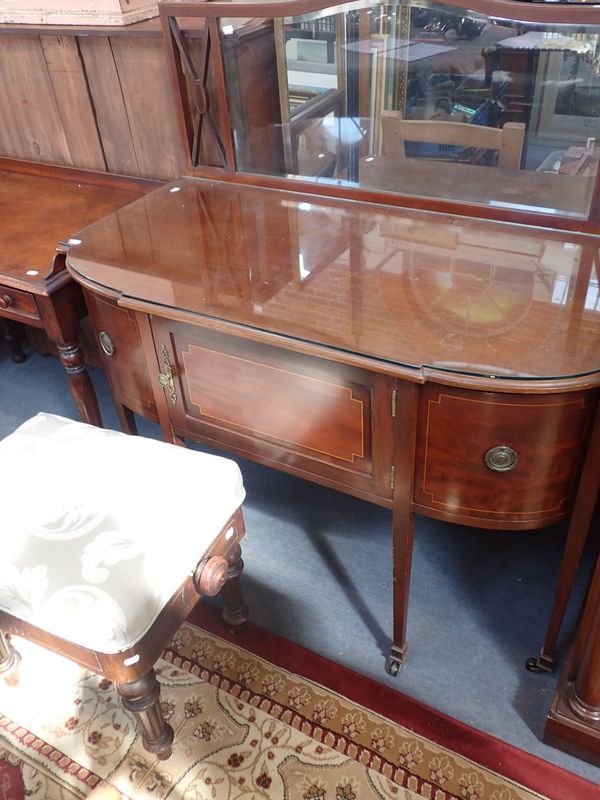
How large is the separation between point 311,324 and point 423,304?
14cm

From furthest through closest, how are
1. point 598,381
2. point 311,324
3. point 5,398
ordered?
point 5,398 < point 311,324 < point 598,381

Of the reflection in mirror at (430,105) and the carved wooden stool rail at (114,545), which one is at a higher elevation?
the reflection in mirror at (430,105)

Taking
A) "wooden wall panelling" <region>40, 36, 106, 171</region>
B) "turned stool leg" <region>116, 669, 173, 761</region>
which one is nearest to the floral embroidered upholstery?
"turned stool leg" <region>116, 669, 173, 761</region>

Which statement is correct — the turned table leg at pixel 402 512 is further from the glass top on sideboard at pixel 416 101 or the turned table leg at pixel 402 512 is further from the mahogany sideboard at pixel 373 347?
the glass top on sideboard at pixel 416 101

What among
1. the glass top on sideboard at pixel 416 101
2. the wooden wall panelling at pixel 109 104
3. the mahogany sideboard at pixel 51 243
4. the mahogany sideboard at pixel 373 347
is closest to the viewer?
the mahogany sideboard at pixel 373 347

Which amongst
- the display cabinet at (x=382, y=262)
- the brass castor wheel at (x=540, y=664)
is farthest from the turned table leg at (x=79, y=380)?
the brass castor wheel at (x=540, y=664)

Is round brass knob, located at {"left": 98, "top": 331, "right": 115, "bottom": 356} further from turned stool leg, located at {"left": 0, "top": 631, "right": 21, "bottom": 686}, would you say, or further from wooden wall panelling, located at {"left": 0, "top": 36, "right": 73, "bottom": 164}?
wooden wall panelling, located at {"left": 0, "top": 36, "right": 73, "bottom": 164}

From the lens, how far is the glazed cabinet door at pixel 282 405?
0.85 m

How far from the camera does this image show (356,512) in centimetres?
139

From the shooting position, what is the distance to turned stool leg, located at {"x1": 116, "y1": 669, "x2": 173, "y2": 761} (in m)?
0.85

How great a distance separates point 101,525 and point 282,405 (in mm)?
283

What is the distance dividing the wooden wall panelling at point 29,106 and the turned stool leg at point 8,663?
1.01 meters

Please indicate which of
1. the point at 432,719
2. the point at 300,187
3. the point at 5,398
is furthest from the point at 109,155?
the point at 432,719

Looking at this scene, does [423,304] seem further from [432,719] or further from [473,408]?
[432,719]
